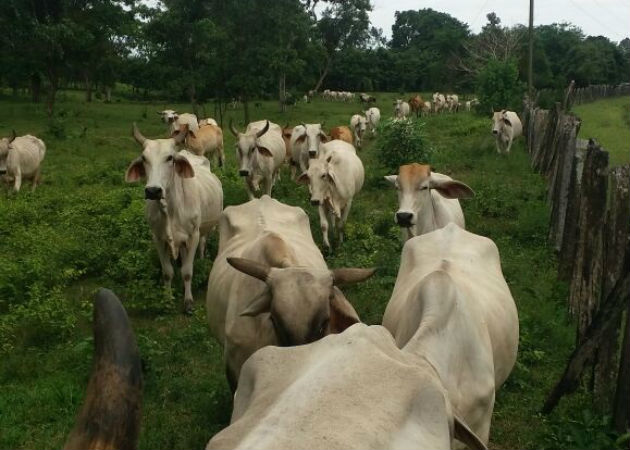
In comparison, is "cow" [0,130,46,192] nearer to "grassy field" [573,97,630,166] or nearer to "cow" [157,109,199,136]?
"cow" [157,109,199,136]

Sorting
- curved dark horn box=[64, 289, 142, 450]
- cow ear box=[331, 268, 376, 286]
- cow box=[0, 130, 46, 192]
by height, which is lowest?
cow box=[0, 130, 46, 192]

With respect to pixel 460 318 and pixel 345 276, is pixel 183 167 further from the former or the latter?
pixel 460 318

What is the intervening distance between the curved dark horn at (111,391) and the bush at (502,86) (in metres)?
27.5

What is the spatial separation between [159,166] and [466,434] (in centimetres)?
583

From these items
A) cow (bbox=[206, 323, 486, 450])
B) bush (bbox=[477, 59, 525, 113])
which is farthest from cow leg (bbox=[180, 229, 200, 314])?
bush (bbox=[477, 59, 525, 113])

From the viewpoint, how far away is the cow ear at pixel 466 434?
2.39 m

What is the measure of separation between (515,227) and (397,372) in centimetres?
893

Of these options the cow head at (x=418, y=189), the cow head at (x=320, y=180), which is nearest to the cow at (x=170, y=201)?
the cow head at (x=320, y=180)

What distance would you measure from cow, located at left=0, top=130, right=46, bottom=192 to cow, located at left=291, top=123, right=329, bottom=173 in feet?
20.1

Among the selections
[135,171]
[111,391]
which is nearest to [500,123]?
[135,171]

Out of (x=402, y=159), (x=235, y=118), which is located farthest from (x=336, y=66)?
(x=402, y=159)

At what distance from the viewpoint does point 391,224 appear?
10.9 meters

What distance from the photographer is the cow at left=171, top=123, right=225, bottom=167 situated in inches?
682

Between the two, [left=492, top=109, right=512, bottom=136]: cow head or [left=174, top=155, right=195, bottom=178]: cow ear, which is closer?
[left=174, top=155, right=195, bottom=178]: cow ear
